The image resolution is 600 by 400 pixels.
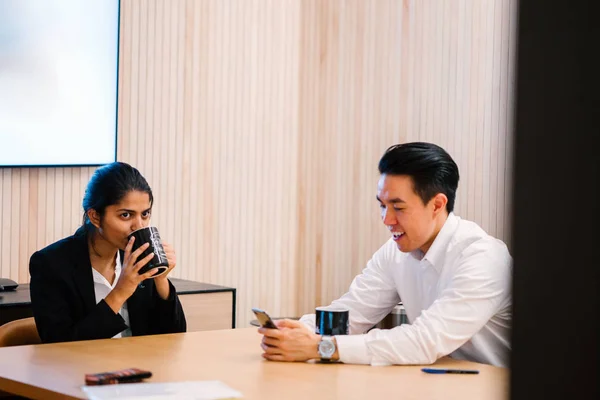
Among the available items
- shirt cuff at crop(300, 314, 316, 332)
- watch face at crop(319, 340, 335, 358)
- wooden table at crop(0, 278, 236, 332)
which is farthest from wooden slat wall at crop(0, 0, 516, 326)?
watch face at crop(319, 340, 335, 358)

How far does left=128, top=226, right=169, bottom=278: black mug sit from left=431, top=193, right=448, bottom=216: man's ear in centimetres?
75

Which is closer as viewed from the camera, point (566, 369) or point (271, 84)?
point (566, 369)

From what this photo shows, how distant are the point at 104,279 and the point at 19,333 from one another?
0.28 metres

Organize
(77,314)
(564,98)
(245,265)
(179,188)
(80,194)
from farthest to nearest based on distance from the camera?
(245,265) → (179,188) → (80,194) → (77,314) → (564,98)

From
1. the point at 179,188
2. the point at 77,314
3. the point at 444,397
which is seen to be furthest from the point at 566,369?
the point at 179,188

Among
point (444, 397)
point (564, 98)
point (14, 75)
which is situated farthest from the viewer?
point (14, 75)

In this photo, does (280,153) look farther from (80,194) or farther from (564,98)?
(564,98)

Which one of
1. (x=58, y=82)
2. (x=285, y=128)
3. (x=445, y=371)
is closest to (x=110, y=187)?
(x=445, y=371)

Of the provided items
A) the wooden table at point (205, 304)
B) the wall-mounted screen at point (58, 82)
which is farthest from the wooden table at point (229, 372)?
the wall-mounted screen at point (58, 82)

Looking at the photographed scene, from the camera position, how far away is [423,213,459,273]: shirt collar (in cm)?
233

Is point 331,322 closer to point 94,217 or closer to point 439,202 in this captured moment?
point 439,202

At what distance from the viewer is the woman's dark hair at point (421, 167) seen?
7.64 ft

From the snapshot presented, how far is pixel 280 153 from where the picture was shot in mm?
4668

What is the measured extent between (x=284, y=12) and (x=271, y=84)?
1.32ft
